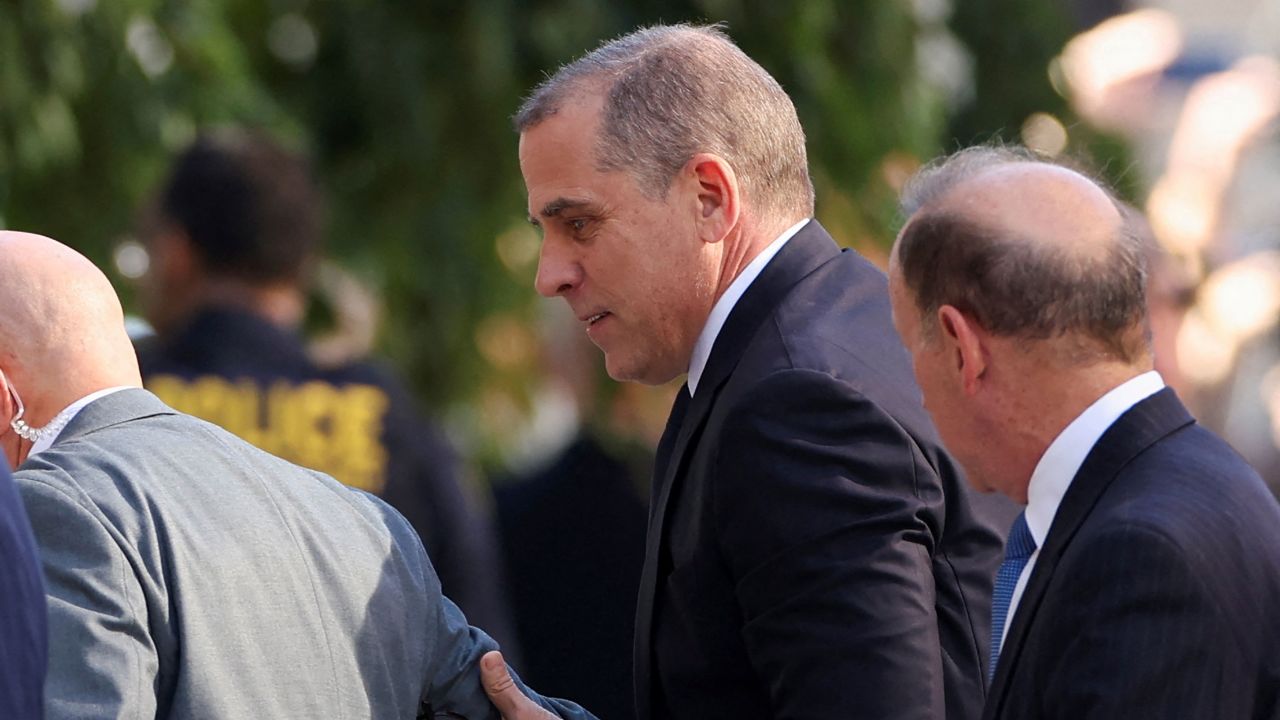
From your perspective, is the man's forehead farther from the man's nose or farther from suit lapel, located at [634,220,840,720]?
the man's nose

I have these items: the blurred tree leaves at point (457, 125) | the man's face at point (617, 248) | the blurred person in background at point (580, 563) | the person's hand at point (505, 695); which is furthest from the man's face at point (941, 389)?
the blurred tree leaves at point (457, 125)

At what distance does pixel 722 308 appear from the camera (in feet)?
9.74

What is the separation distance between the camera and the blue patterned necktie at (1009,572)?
8.73 feet

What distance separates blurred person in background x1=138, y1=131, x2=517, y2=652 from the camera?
4.89 metres

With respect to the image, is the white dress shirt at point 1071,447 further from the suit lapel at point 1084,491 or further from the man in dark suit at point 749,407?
the man in dark suit at point 749,407

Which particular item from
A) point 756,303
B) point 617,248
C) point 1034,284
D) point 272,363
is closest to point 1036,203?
point 1034,284

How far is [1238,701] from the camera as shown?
7.41 feet

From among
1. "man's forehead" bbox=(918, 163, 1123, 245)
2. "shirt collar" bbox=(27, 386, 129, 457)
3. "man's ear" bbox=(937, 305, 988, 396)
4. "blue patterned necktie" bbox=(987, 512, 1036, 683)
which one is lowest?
"blue patterned necktie" bbox=(987, 512, 1036, 683)

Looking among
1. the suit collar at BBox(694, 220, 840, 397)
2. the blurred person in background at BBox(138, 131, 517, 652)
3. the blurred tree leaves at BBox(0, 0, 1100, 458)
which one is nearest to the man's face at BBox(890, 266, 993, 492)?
the suit collar at BBox(694, 220, 840, 397)

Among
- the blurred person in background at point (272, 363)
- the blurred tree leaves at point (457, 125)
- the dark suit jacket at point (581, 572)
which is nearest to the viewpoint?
the blurred person in background at point (272, 363)

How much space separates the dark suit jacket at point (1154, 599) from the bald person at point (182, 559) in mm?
934

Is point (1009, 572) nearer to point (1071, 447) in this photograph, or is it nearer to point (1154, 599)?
point (1071, 447)

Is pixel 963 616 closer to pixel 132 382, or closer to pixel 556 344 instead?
pixel 132 382

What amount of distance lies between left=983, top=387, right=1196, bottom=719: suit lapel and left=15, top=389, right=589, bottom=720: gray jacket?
0.91 m
